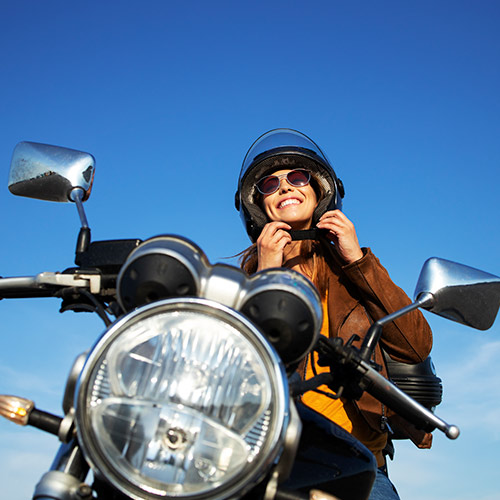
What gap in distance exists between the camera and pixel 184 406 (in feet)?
3.04

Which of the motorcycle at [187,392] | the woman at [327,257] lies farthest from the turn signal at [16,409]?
the woman at [327,257]

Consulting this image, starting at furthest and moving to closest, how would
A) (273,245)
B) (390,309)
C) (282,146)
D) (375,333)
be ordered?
(282,146), (273,245), (390,309), (375,333)

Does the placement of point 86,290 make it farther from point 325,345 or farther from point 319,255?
point 319,255

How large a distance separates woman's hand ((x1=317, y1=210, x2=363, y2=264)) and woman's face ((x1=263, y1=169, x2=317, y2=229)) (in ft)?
1.88

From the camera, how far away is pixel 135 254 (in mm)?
1127

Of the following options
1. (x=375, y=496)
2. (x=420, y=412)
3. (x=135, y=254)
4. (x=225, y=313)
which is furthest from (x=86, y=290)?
(x=375, y=496)

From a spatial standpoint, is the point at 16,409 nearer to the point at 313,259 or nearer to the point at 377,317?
the point at 377,317

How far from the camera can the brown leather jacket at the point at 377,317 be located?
232 cm

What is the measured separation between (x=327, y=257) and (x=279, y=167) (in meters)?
0.67

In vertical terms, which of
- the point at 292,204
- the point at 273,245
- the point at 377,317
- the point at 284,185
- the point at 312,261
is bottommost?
the point at 377,317

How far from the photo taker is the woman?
2.41 metres

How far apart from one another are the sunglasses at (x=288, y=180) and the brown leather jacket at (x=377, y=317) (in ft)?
2.17

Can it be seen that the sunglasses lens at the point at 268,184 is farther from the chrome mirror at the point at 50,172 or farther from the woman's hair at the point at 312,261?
the chrome mirror at the point at 50,172

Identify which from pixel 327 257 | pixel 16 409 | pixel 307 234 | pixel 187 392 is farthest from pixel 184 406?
pixel 327 257
